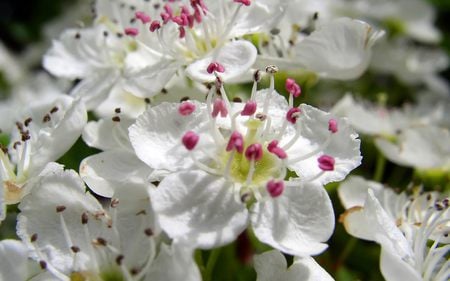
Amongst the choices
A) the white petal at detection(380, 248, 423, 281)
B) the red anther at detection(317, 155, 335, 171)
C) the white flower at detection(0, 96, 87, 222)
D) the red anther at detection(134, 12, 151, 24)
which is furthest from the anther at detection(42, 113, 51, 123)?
the white petal at detection(380, 248, 423, 281)

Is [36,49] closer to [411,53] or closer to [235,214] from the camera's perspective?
[411,53]

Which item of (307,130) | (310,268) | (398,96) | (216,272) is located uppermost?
(307,130)

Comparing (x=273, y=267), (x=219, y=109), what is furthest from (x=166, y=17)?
(x=273, y=267)

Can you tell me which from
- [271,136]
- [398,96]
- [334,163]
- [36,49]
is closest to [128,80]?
[271,136]

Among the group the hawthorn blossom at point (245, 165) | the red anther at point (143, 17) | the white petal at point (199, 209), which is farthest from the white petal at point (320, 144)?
the red anther at point (143, 17)

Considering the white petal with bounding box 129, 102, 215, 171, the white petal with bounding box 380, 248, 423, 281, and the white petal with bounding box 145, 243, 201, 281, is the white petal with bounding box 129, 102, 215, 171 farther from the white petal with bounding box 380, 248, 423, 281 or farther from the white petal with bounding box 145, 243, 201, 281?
the white petal with bounding box 380, 248, 423, 281

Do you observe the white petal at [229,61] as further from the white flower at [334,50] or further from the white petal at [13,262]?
the white petal at [13,262]
